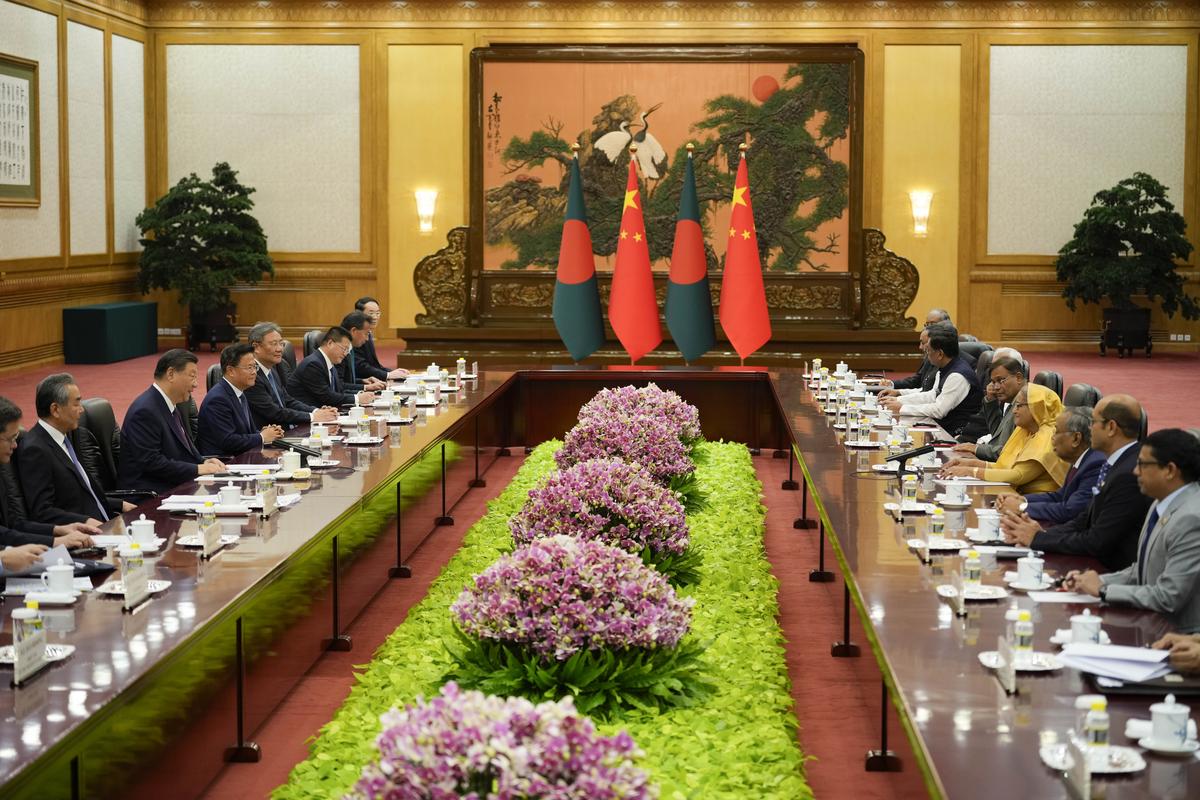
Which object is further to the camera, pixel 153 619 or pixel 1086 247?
pixel 1086 247

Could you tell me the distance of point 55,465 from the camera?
213 inches

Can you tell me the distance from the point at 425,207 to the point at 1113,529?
512 inches

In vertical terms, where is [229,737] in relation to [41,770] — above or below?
below

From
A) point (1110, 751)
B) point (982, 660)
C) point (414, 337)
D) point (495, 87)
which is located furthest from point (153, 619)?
point (495, 87)

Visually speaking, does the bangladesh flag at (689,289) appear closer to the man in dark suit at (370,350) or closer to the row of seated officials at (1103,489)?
the man in dark suit at (370,350)

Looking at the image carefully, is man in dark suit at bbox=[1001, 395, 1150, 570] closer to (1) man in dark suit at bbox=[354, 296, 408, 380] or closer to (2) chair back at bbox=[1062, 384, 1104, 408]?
(2) chair back at bbox=[1062, 384, 1104, 408]

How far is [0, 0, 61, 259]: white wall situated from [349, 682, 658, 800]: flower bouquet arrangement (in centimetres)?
1242

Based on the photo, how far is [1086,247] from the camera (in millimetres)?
16125

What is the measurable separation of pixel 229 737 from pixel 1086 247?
13767mm

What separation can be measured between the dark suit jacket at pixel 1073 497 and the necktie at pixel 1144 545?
966mm

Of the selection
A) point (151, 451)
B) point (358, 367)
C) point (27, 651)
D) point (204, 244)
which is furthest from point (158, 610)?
point (204, 244)

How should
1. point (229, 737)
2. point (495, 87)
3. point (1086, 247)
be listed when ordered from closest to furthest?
point (229, 737)
point (495, 87)
point (1086, 247)

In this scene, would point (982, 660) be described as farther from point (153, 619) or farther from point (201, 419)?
point (201, 419)

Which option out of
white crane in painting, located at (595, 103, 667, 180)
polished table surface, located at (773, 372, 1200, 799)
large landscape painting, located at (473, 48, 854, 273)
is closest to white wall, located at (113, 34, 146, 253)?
large landscape painting, located at (473, 48, 854, 273)
